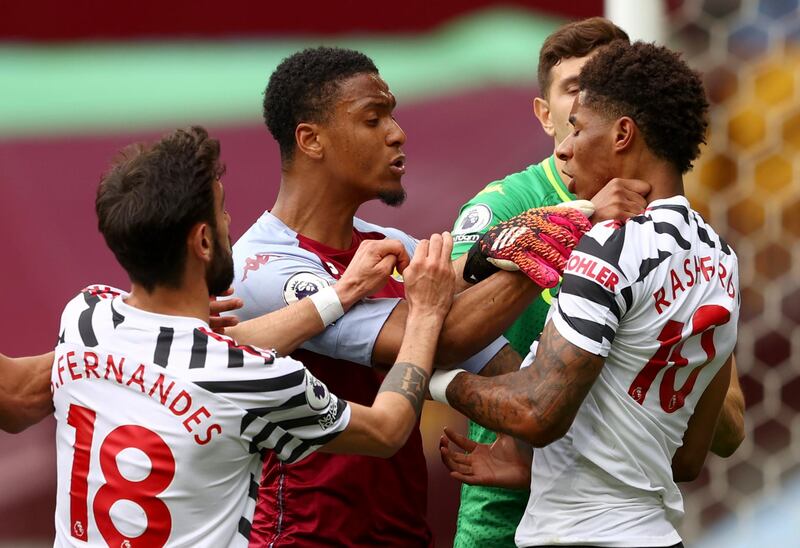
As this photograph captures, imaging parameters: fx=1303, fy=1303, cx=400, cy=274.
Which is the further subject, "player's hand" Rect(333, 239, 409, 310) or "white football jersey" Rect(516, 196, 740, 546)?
"player's hand" Rect(333, 239, 409, 310)

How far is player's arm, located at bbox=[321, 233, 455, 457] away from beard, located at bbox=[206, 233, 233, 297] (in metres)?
0.32

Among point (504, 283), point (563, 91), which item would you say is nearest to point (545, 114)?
point (563, 91)

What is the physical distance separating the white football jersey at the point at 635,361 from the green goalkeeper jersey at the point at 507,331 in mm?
592

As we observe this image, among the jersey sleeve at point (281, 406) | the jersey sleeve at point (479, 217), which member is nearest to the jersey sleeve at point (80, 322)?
the jersey sleeve at point (281, 406)

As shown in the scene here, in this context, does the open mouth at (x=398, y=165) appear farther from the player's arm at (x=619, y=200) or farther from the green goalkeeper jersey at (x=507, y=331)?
the player's arm at (x=619, y=200)

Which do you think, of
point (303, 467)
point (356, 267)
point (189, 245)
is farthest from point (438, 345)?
point (189, 245)

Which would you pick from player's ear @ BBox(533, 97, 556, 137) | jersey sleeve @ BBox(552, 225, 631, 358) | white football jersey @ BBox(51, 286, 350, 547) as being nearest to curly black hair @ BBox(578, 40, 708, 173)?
jersey sleeve @ BBox(552, 225, 631, 358)

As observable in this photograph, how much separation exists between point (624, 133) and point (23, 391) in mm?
1226

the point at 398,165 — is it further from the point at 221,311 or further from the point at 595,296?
the point at 595,296

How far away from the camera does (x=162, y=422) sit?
2145 millimetres

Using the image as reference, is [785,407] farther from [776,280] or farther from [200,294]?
[200,294]

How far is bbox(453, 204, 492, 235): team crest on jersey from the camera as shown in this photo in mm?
2984

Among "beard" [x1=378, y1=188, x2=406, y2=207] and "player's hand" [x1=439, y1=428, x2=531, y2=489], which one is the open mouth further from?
"player's hand" [x1=439, y1=428, x2=531, y2=489]

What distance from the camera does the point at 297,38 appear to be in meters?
4.45
